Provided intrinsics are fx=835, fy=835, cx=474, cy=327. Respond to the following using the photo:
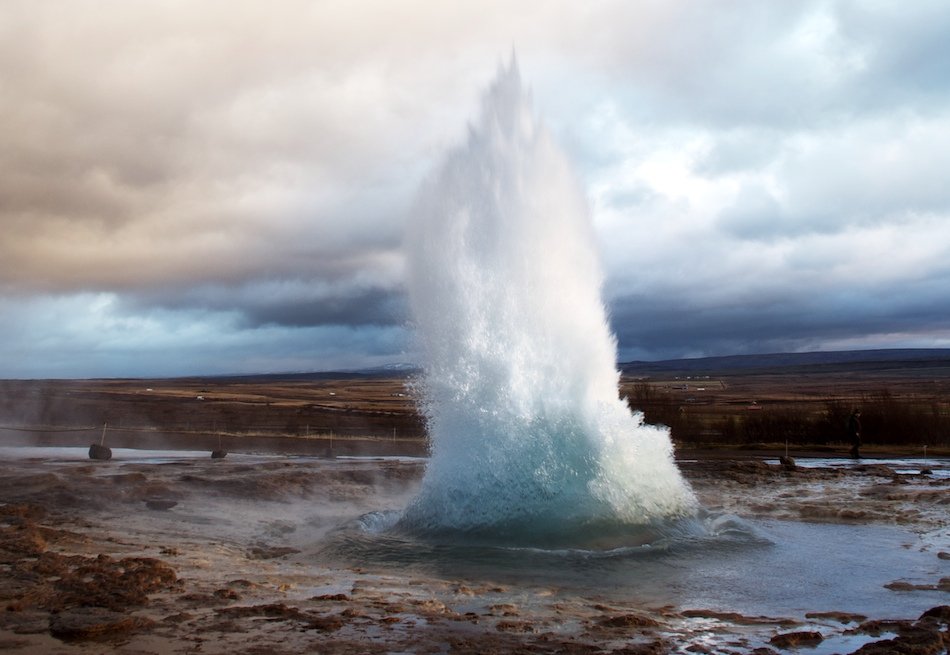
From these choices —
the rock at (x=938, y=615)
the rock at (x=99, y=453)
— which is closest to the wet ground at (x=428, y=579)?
the rock at (x=938, y=615)

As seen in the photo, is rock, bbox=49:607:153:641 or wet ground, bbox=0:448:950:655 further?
wet ground, bbox=0:448:950:655

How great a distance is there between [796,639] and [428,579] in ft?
11.5

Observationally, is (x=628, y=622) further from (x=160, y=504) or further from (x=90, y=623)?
(x=160, y=504)

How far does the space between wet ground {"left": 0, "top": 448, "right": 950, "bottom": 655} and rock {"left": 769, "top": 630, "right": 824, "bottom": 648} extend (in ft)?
0.08

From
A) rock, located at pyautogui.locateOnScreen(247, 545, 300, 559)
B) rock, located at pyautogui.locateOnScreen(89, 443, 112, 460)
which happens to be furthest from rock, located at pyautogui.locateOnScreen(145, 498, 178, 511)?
rock, located at pyautogui.locateOnScreen(89, 443, 112, 460)

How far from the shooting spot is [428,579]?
7.88 meters

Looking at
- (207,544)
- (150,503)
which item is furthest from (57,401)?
(207,544)

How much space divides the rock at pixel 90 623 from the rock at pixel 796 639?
4112 millimetres

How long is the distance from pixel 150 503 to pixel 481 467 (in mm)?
5697

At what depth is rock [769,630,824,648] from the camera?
5395 millimetres

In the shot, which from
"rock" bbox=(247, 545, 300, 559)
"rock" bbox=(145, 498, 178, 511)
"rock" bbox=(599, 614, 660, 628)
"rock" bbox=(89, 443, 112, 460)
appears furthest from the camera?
"rock" bbox=(89, 443, 112, 460)

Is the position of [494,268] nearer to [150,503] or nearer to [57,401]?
[150,503]

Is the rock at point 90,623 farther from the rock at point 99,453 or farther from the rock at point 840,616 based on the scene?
the rock at point 99,453

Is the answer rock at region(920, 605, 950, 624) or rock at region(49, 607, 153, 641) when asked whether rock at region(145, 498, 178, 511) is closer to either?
rock at region(49, 607, 153, 641)
